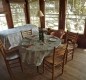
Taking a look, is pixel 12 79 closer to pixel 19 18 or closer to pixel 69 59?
pixel 69 59

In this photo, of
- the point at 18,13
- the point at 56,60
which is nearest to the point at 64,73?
the point at 56,60

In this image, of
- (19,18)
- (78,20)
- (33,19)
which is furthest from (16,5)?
(78,20)

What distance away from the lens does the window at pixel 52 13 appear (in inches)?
183

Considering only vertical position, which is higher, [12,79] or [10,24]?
[10,24]

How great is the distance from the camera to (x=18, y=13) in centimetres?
490

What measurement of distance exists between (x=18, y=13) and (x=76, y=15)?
243 centimetres

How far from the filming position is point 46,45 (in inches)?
109

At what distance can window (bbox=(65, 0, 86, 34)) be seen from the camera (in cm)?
414

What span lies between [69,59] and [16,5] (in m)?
3.05

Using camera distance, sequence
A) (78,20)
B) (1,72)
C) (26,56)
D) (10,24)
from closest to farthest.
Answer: (26,56) → (1,72) → (78,20) → (10,24)

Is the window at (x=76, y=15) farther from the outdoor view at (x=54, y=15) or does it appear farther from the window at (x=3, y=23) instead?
the window at (x=3, y=23)

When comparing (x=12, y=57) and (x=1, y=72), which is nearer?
(x=12, y=57)

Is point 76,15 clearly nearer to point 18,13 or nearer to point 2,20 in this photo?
point 18,13

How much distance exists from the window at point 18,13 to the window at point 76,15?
2.01m
